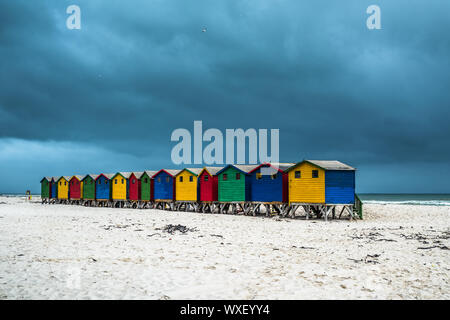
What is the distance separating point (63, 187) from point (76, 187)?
4.90 m

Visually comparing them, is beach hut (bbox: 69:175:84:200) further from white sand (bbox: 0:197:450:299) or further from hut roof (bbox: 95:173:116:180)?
white sand (bbox: 0:197:450:299)

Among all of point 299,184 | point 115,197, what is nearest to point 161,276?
point 299,184

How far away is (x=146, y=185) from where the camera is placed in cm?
4284

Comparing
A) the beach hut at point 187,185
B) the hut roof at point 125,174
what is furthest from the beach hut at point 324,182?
the hut roof at point 125,174

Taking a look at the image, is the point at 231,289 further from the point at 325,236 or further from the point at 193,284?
the point at 325,236

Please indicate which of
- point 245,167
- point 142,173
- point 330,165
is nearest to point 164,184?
point 142,173

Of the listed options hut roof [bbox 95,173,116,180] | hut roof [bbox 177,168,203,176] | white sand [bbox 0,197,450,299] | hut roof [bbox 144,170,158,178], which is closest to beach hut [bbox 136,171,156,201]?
hut roof [bbox 144,170,158,178]

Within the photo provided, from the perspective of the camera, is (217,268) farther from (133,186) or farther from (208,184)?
(133,186)

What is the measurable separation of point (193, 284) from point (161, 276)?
1.07 meters

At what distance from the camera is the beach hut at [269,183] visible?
2959 centimetres

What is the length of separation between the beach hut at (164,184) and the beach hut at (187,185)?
0.70m

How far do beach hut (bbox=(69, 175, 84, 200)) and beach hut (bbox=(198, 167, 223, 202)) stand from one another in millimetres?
25807

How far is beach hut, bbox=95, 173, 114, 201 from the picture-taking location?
48.3 meters

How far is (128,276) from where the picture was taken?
333 inches
